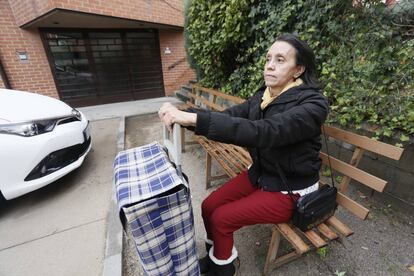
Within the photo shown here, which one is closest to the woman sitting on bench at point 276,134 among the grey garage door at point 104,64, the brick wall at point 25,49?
→ the brick wall at point 25,49

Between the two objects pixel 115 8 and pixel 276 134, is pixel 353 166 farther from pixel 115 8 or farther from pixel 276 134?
pixel 115 8

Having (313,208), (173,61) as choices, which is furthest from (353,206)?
(173,61)

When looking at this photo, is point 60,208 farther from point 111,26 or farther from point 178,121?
point 111,26

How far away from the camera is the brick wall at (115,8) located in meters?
4.96

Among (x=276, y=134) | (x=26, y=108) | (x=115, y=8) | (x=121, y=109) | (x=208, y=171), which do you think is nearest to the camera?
(x=276, y=134)

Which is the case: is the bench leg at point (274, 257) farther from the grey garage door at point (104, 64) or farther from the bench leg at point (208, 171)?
the grey garage door at point (104, 64)

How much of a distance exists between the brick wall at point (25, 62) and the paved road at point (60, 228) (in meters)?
4.83

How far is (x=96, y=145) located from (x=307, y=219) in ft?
13.3

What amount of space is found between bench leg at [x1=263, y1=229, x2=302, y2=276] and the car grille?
2534 mm

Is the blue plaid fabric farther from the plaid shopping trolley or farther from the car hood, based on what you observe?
the car hood

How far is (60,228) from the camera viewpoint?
232 cm

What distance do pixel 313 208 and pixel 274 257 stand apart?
22.9 inches

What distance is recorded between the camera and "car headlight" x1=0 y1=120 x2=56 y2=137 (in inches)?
90.0

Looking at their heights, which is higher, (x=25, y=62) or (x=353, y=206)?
(x=25, y=62)
